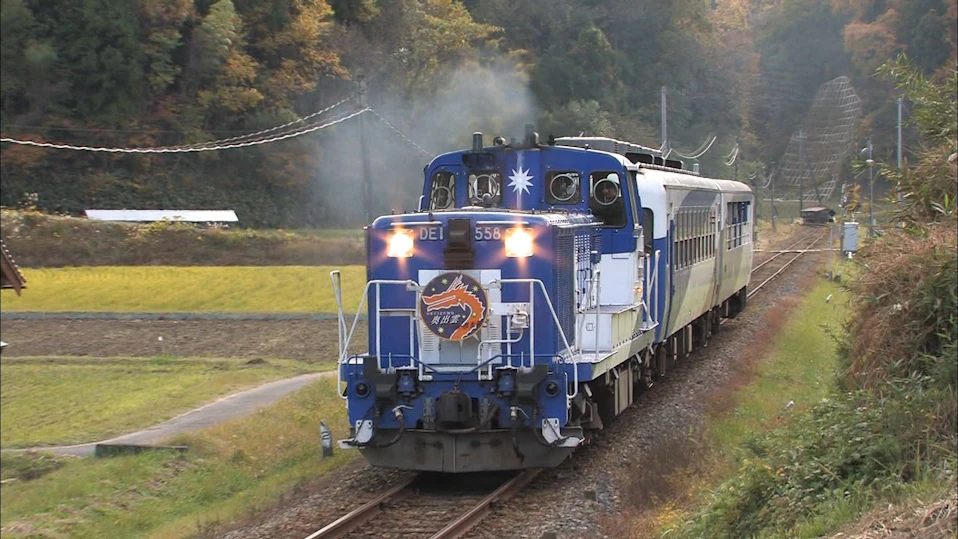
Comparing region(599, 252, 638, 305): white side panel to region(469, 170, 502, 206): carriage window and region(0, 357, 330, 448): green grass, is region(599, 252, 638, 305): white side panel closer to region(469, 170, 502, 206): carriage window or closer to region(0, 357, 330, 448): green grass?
region(469, 170, 502, 206): carriage window

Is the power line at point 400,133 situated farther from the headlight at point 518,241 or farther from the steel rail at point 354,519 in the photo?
the steel rail at point 354,519

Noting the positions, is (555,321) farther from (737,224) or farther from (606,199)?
(737,224)

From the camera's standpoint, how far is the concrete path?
13.7 metres

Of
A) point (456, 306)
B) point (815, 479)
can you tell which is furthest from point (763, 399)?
point (815, 479)

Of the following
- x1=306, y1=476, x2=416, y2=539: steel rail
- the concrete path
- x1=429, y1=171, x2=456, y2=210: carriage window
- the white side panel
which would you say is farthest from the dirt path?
x1=306, y1=476, x2=416, y2=539: steel rail

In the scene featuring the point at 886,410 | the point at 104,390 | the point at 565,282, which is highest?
the point at 565,282

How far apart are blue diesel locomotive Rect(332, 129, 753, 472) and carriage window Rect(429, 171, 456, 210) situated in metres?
0.18

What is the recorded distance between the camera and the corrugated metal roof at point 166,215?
35.2 meters

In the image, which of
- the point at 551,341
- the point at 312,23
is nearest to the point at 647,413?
the point at 551,341

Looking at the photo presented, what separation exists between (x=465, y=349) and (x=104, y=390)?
414 inches

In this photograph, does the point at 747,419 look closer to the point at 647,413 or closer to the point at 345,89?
the point at 647,413

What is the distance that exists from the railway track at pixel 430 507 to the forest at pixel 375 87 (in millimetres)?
20298

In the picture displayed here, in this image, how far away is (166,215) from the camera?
3722 cm

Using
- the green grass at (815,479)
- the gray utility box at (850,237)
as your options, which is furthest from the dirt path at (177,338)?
the green grass at (815,479)
